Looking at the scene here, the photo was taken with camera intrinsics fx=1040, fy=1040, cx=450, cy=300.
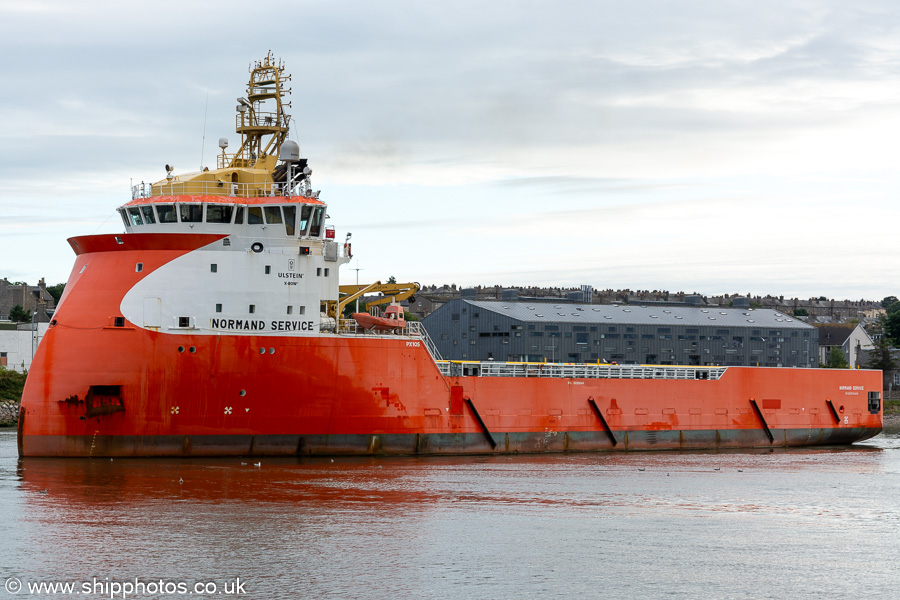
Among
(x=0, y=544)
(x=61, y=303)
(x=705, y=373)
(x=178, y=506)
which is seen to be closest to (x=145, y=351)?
(x=61, y=303)

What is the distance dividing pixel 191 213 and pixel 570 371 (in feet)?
48.3

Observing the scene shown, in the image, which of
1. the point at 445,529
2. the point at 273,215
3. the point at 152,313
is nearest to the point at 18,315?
the point at 273,215

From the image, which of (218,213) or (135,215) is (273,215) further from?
(135,215)

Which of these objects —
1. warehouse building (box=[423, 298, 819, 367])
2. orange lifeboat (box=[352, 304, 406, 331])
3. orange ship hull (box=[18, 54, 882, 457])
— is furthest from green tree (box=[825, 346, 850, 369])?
orange lifeboat (box=[352, 304, 406, 331])

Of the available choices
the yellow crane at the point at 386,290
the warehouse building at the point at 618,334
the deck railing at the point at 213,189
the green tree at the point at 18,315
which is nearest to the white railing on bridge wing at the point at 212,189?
the deck railing at the point at 213,189

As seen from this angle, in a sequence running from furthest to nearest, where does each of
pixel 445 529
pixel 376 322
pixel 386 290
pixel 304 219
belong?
1. pixel 386 290
2. pixel 376 322
3. pixel 304 219
4. pixel 445 529

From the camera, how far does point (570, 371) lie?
37500 millimetres

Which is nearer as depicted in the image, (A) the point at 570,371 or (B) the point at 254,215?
(B) the point at 254,215

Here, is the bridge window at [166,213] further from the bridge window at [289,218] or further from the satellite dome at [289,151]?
the satellite dome at [289,151]

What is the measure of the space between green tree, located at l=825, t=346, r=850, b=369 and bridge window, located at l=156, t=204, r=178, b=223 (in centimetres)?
6660

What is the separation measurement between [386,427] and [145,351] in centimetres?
769

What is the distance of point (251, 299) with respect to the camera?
30344 mm

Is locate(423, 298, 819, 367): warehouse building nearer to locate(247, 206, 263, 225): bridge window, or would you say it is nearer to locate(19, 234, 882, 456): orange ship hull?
locate(19, 234, 882, 456): orange ship hull

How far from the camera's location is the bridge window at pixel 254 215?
30.9 meters
